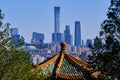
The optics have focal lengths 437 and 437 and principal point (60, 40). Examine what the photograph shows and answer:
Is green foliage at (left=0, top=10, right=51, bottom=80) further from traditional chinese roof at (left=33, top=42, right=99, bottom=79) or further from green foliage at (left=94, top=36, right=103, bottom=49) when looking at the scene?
traditional chinese roof at (left=33, top=42, right=99, bottom=79)

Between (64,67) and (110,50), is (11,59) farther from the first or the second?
(64,67)

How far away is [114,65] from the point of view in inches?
508

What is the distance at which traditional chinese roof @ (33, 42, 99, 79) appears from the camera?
1858 centimetres

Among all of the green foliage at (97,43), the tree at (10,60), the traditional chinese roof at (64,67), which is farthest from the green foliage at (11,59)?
the traditional chinese roof at (64,67)

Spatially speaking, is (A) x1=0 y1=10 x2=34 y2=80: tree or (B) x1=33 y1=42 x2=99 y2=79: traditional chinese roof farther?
(B) x1=33 y1=42 x2=99 y2=79: traditional chinese roof

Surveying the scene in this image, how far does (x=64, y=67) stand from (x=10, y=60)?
751 cm

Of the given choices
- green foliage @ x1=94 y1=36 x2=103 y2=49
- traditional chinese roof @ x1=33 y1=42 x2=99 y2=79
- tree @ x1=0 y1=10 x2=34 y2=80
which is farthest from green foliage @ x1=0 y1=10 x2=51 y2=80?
traditional chinese roof @ x1=33 y1=42 x2=99 y2=79

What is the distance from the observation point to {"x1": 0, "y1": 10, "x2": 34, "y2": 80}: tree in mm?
12109

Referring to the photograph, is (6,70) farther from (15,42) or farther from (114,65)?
(114,65)

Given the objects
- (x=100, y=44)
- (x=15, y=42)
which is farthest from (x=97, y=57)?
(x=15, y=42)

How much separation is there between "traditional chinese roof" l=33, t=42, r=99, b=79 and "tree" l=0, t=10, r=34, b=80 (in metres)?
5.35

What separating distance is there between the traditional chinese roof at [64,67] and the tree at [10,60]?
5.35 m

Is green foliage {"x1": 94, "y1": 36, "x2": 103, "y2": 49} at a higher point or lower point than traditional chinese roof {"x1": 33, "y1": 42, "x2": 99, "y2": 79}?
higher

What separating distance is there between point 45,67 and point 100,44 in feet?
21.9
